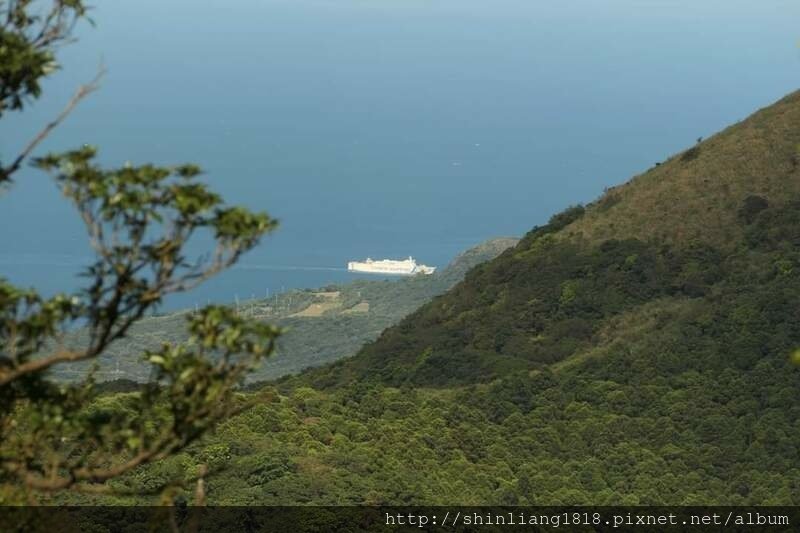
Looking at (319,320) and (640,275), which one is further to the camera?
(319,320)

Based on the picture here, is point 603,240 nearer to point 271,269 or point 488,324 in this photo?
point 488,324

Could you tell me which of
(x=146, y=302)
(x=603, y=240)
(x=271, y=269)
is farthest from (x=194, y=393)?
(x=271, y=269)

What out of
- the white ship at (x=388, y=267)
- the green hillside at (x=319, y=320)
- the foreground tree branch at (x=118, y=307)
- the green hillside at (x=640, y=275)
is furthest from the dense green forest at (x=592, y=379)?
the white ship at (x=388, y=267)

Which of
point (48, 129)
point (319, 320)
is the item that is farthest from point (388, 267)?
point (48, 129)

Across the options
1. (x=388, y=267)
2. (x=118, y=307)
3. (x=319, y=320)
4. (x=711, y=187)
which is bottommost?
(x=118, y=307)

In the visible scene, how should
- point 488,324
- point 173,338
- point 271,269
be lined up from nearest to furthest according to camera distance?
point 488,324 → point 173,338 → point 271,269

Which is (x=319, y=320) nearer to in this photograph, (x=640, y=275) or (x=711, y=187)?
(x=711, y=187)

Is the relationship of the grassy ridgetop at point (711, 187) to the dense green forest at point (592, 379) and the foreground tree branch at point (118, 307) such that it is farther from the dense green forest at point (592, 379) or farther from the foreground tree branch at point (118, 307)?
the foreground tree branch at point (118, 307)

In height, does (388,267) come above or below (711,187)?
above
